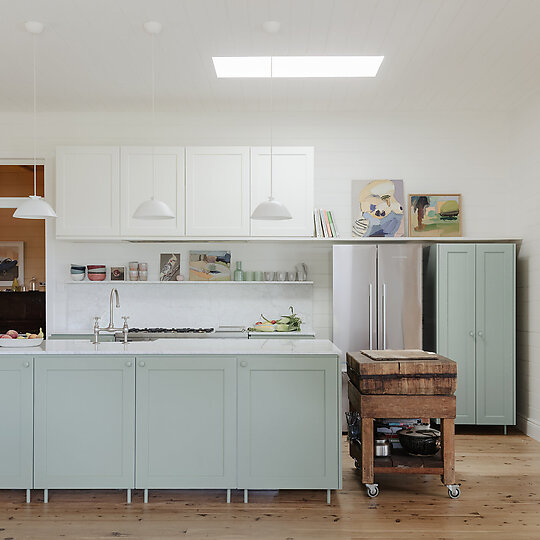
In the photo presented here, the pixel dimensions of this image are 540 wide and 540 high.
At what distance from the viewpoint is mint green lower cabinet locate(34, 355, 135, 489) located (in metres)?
3.40

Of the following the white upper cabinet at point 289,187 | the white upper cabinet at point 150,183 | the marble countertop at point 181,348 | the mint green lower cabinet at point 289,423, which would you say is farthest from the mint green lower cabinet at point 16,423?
the white upper cabinet at point 289,187

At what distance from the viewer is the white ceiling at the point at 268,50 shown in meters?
3.57

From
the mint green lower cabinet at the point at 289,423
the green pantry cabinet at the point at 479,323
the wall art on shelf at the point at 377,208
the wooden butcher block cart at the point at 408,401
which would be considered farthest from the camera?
the wall art on shelf at the point at 377,208

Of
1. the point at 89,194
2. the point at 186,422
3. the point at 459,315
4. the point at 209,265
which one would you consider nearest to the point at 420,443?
the point at 186,422

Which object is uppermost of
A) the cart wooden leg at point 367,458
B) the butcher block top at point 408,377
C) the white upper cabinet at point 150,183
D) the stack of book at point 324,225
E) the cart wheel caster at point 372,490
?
the white upper cabinet at point 150,183

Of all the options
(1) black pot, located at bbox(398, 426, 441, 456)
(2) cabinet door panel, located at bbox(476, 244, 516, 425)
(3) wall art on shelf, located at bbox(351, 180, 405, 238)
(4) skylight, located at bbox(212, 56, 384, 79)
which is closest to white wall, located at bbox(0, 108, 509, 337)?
(3) wall art on shelf, located at bbox(351, 180, 405, 238)

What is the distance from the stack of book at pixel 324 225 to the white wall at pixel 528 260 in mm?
1691

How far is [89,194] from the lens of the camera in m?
5.28

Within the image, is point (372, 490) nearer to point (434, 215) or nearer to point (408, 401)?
point (408, 401)

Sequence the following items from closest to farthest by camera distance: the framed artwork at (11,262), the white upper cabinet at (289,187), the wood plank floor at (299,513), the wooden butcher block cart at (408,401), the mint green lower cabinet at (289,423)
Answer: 1. the wood plank floor at (299,513)
2. the mint green lower cabinet at (289,423)
3. the wooden butcher block cart at (408,401)
4. the white upper cabinet at (289,187)
5. the framed artwork at (11,262)

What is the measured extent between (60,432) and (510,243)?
13.2ft

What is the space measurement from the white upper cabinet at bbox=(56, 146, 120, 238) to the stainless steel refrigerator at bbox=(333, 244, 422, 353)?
2.04 m

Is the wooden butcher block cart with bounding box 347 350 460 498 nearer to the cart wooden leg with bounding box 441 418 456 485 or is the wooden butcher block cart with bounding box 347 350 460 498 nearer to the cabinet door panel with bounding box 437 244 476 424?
the cart wooden leg with bounding box 441 418 456 485

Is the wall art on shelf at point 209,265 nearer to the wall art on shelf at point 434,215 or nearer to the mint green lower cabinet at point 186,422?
the wall art on shelf at point 434,215
